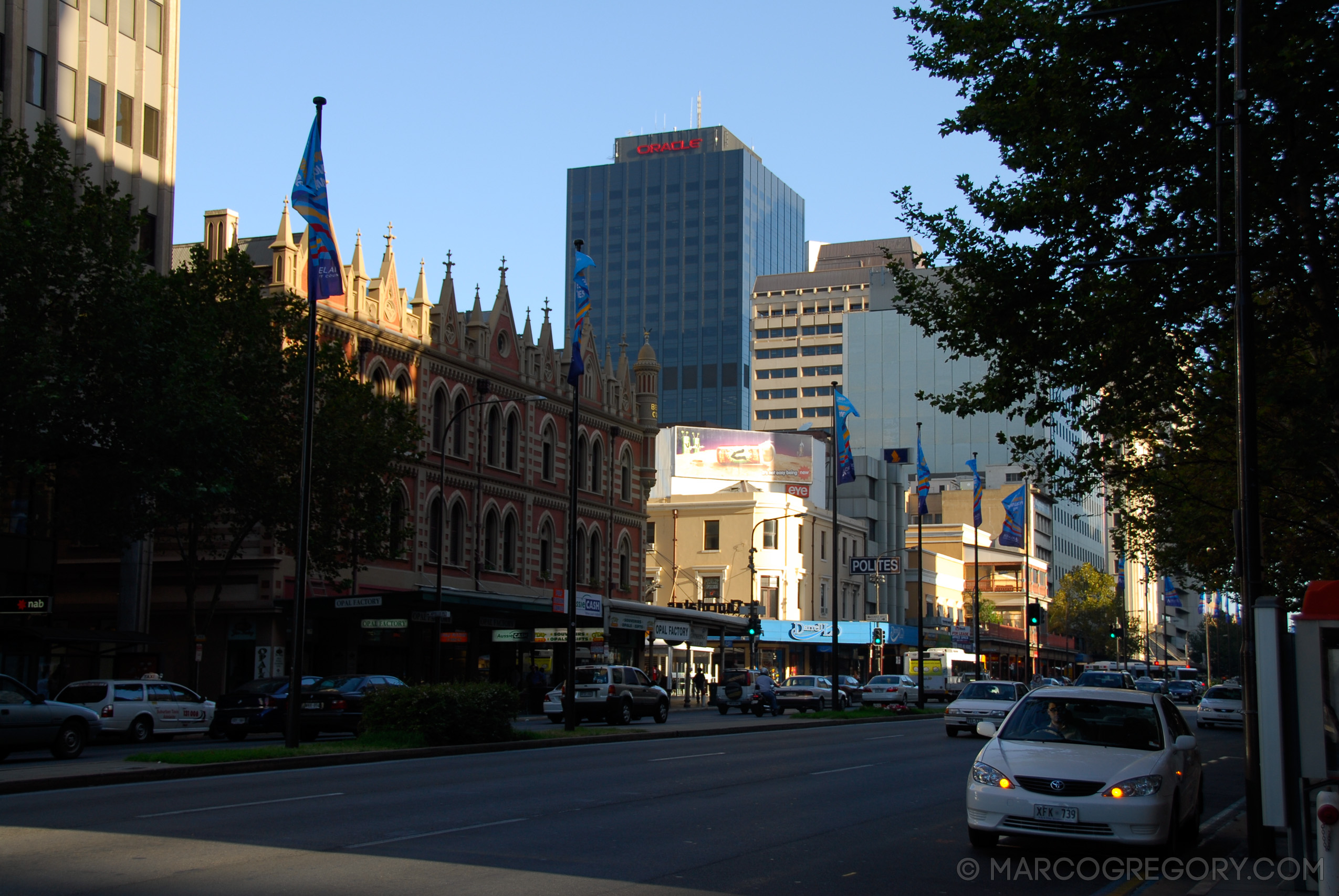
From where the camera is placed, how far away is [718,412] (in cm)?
19662

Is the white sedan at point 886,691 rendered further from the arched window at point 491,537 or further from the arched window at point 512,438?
the arched window at point 512,438

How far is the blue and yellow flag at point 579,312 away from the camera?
29844mm

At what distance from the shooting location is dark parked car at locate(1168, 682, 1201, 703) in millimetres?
70062

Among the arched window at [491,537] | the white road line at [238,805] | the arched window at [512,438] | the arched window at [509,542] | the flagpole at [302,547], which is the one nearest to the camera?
the white road line at [238,805]

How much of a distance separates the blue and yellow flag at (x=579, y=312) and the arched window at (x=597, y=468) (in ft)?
90.4

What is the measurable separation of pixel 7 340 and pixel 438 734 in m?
11.4

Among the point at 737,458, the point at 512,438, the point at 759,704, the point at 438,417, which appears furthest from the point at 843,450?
the point at 737,458

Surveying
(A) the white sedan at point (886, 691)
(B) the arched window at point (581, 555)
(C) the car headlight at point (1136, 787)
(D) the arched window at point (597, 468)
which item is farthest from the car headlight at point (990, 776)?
(D) the arched window at point (597, 468)

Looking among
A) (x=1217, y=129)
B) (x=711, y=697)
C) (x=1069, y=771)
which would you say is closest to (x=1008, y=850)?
(x=1069, y=771)

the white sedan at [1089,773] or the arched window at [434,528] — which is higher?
the arched window at [434,528]

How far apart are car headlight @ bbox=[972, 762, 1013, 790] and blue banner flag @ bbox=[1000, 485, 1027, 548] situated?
5468 centimetres

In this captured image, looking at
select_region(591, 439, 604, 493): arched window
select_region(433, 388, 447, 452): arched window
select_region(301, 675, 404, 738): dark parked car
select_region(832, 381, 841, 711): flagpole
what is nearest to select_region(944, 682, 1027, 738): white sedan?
select_region(832, 381, 841, 711): flagpole

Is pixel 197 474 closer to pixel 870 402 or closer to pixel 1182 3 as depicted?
pixel 1182 3
